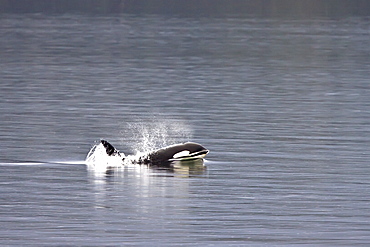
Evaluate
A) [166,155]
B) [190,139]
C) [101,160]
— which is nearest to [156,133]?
[190,139]

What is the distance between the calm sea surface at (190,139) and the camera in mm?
21156

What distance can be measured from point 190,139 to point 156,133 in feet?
9.73

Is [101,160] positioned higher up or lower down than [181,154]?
lower down

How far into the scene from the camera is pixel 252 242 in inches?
779

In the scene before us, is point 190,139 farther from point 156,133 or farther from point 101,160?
point 101,160

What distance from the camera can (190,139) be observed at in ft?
112

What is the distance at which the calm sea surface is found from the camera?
21.2 metres

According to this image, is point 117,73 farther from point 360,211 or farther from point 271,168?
point 360,211

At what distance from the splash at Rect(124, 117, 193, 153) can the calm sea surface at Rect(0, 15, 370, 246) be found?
2.9 inches

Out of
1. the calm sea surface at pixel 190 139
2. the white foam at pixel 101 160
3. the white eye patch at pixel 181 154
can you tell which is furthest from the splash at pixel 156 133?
the white eye patch at pixel 181 154

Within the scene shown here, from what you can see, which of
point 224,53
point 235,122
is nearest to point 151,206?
point 235,122

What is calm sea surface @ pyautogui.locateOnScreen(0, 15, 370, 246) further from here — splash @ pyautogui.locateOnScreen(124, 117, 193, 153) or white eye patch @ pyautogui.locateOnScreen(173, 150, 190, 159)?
white eye patch @ pyautogui.locateOnScreen(173, 150, 190, 159)

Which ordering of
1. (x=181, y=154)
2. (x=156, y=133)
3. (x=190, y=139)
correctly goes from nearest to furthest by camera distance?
1. (x=181, y=154)
2. (x=190, y=139)
3. (x=156, y=133)

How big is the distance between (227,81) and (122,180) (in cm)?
3259
